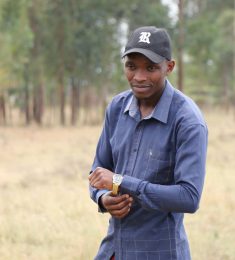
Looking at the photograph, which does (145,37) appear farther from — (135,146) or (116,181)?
(116,181)

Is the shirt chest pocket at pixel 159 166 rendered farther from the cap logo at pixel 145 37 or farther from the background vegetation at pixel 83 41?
the background vegetation at pixel 83 41

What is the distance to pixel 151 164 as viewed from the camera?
7.26 feet

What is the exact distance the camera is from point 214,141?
1838cm

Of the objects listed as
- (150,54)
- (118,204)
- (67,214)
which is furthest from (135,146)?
(67,214)

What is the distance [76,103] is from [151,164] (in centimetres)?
2922

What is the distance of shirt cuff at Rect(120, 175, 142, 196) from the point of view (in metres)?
2.13

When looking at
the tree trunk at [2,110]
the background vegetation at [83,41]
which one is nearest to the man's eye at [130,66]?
the background vegetation at [83,41]

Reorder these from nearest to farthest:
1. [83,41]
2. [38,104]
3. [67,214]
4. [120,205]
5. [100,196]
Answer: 1. [120,205]
2. [100,196]
3. [67,214]
4. [83,41]
5. [38,104]

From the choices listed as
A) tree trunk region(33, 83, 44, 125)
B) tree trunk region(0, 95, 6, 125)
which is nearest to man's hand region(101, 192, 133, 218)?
tree trunk region(33, 83, 44, 125)

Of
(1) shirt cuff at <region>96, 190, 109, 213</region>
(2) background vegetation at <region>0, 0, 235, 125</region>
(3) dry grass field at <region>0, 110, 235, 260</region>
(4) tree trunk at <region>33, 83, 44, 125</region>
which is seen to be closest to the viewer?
(1) shirt cuff at <region>96, 190, 109, 213</region>

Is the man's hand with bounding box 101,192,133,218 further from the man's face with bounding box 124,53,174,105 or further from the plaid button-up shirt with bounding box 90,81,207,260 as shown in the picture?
the man's face with bounding box 124,53,174,105

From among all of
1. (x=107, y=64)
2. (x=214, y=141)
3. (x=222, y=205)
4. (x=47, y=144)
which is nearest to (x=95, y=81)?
(x=107, y=64)

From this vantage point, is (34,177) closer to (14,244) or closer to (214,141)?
(14,244)

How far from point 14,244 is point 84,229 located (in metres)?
0.77
